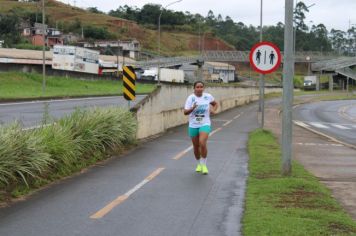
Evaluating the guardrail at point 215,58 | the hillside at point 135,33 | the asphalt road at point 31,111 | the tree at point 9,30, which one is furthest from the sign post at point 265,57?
the hillside at point 135,33

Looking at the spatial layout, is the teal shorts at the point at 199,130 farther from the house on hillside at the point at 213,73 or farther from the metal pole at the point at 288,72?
the house on hillside at the point at 213,73

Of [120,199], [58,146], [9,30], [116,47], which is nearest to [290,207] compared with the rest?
[120,199]

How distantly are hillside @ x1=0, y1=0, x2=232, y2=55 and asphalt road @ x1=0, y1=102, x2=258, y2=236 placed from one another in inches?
5992

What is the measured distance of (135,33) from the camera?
17588 cm

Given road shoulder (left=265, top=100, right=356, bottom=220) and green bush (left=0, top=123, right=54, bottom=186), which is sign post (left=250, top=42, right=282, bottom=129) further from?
green bush (left=0, top=123, right=54, bottom=186)

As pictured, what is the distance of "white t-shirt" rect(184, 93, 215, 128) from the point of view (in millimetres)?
11484

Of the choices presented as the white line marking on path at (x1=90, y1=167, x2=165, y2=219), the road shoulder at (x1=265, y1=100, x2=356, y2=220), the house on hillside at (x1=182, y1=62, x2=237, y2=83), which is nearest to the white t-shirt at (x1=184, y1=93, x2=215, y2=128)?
the white line marking on path at (x1=90, y1=167, x2=165, y2=219)

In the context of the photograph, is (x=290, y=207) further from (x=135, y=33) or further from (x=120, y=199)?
(x=135, y=33)

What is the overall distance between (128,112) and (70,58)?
5225 cm

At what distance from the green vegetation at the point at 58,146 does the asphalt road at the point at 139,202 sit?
13.4 inches

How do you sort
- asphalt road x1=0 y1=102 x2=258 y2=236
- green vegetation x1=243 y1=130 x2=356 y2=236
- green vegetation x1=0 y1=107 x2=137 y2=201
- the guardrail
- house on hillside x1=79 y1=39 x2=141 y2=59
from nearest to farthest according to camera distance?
green vegetation x1=243 y1=130 x2=356 y2=236 < asphalt road x1=0 y1=102 x2=258 y2=236 < green vegetation x1=0 y1=107 x2=137 y2=201 < the guardrail < house on hillside x1=79 y1=39 x2=141 y2=59

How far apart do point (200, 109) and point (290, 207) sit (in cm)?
387

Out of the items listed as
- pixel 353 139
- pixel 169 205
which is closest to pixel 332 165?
Result: pixel 169 205

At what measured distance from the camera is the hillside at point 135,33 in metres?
172
